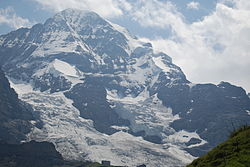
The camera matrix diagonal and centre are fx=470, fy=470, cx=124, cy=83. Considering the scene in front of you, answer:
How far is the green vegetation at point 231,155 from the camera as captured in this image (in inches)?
1976

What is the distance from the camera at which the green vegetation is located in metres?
50.2

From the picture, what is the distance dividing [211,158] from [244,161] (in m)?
6.85

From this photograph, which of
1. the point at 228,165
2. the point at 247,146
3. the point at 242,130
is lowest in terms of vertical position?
the point at 228,165

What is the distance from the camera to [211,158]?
5628 centimetres

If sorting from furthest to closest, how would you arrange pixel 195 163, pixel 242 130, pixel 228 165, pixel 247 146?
pixel 242 130
pixel 195 163
pixel 247 146
pixel 228 165

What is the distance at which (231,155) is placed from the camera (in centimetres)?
5306

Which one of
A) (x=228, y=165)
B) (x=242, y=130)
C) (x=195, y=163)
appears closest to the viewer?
(x=228, y=165)

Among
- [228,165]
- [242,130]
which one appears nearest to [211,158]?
[228,165]

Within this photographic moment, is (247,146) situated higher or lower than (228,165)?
higher

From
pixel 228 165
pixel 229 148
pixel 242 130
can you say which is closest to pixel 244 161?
pixel 228 165

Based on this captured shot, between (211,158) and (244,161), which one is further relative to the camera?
(211,158)

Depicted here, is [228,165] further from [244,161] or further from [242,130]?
[242,130]

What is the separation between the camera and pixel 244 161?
164 feet

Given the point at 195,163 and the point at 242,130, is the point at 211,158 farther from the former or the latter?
the point at 242,130
